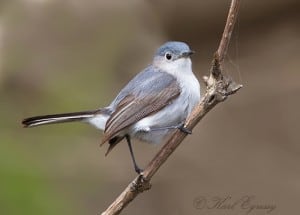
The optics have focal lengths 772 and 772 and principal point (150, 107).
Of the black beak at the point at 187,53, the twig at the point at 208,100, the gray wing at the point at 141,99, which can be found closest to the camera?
the twig at the point at 208,100

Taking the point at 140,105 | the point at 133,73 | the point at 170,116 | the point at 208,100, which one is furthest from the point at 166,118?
the point at 133,73

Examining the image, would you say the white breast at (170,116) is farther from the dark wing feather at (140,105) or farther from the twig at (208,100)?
the twig at (208,100)

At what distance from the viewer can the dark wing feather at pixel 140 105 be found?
318 cm

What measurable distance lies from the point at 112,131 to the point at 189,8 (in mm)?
2675

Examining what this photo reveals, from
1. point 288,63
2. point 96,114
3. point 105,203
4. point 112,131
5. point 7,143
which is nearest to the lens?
point 112,131

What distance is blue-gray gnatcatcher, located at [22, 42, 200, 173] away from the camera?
3.20 m

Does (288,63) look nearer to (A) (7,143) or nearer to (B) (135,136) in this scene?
(A) (7,143)

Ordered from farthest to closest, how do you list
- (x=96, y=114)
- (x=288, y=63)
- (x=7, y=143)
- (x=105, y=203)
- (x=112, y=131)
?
(x=288, y=63), (x=105, y=203), (x=7, y=143), (x=96, y=114), (x=112, y=131)

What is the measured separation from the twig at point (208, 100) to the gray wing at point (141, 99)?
35 centimetres

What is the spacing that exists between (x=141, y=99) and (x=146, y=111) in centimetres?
8

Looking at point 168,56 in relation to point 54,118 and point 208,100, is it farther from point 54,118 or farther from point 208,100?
point 208,100

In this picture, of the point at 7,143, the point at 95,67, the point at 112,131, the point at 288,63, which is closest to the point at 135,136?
the point at 112,131

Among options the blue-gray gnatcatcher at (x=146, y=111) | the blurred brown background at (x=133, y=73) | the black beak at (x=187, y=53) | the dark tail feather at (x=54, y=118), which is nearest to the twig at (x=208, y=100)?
the blue-gray gnatcatcher at (x=146, y=111)

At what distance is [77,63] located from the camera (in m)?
5.32
